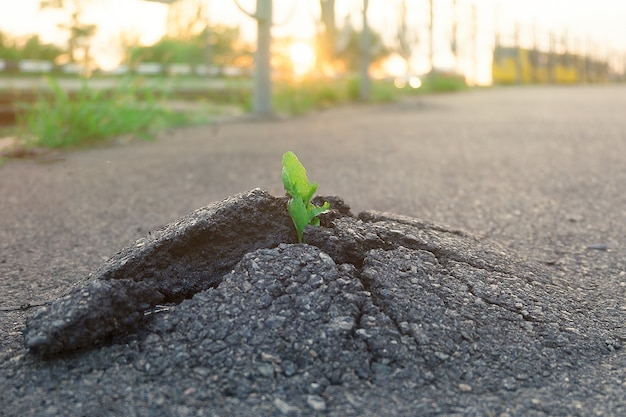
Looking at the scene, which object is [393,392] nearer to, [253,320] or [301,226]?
[253,320]

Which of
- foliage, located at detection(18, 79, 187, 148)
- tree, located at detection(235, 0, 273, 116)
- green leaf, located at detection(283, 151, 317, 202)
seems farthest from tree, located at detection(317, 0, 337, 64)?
green leaf, located at detection(283, 151, 317, 202)

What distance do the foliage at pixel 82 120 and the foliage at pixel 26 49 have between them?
14.6 meters

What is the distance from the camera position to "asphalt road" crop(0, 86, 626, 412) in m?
2.62

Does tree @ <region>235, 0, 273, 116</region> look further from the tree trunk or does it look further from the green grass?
the tree trunk

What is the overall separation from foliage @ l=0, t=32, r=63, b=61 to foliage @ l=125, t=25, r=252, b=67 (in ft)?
8.77

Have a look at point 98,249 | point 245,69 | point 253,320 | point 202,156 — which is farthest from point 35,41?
point 253,320

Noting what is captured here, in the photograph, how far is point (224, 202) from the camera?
6.53ft

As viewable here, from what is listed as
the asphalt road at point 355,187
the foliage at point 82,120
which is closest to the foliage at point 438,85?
the asphalt road at point 355,187

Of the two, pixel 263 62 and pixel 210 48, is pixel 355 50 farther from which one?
pixel 263 62

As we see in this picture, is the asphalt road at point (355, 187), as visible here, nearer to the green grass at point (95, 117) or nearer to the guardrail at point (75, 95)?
the green grass at point (95, 117)

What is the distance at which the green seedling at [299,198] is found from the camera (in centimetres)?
192

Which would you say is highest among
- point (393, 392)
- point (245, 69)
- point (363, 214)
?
point (245, 69)

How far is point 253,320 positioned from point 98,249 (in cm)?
134

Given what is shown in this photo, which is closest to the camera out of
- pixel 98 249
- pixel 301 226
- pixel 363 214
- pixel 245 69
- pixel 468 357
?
pixel 468 357
